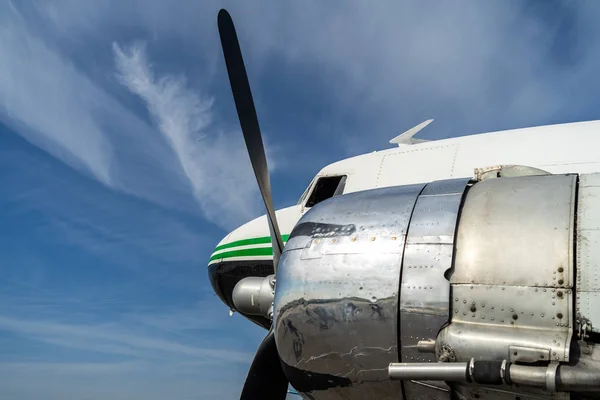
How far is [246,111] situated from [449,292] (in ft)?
13.8

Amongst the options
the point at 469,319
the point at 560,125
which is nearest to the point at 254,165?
the point at 469,319

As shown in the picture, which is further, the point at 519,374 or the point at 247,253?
the point at 247,253

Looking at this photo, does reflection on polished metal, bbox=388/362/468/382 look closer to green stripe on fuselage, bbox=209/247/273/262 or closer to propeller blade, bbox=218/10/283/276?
propeller blade, bbox=218/10/283/276

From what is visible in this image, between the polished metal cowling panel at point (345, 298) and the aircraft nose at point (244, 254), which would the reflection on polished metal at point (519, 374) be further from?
the aircraft nose at point (244, 254)

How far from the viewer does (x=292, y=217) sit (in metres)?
13.9

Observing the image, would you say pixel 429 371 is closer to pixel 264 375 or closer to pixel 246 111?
pixel 264 375

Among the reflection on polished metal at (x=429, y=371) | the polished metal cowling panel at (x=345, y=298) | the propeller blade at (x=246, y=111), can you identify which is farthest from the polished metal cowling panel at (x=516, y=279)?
the propeller blade at (x=246, y=111)

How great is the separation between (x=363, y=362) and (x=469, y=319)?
113 cm

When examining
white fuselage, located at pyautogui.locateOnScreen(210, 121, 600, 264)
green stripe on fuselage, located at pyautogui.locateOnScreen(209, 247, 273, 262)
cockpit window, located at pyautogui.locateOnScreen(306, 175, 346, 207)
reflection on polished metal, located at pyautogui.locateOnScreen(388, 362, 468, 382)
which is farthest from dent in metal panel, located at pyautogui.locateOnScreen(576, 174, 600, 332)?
green stripe on fuselage, located at pyautogui.locateOnScreen(209, 247, 273, 262)

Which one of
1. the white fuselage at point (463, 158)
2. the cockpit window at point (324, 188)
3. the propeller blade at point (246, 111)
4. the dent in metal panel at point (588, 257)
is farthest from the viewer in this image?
the cockpit window at point (324, 188)

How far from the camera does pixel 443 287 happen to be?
5535 mm

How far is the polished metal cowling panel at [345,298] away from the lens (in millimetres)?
5789

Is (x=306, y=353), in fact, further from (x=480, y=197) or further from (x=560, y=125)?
(x=560, y=125)

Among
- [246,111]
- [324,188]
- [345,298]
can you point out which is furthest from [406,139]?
[345,298]
